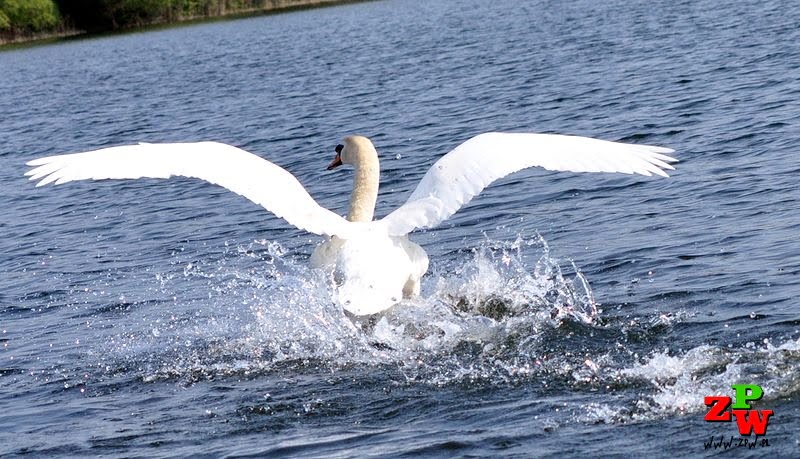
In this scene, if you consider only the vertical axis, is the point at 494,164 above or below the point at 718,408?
above

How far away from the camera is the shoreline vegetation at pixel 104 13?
228 feet

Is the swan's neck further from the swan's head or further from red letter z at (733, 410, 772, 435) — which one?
red letter z at (733, 410, 772, 435)

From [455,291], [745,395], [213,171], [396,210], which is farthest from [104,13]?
[745,395]

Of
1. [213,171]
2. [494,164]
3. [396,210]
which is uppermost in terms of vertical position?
[213,171]

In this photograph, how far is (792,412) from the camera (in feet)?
19.5

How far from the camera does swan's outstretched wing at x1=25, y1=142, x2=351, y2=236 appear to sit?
8.25 meters

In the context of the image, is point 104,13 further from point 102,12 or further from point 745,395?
point 745,395

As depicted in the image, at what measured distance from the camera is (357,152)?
9.34 meters

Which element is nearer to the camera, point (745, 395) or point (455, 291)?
point (745, 395)

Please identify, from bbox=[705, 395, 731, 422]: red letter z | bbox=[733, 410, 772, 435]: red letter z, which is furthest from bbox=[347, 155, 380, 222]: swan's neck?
bbox=[733, 410, 772, 435]: red letter z

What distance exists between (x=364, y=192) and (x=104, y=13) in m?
72.0

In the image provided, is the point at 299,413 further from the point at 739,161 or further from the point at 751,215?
the point at 739,161

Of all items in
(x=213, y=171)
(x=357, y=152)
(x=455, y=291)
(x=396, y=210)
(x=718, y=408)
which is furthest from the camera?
(x=455, y=291)

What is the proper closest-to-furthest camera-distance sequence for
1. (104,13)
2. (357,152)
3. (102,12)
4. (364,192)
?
1. (364,192)
2. (357,152)
3. (104,13)
4. (102,12)
